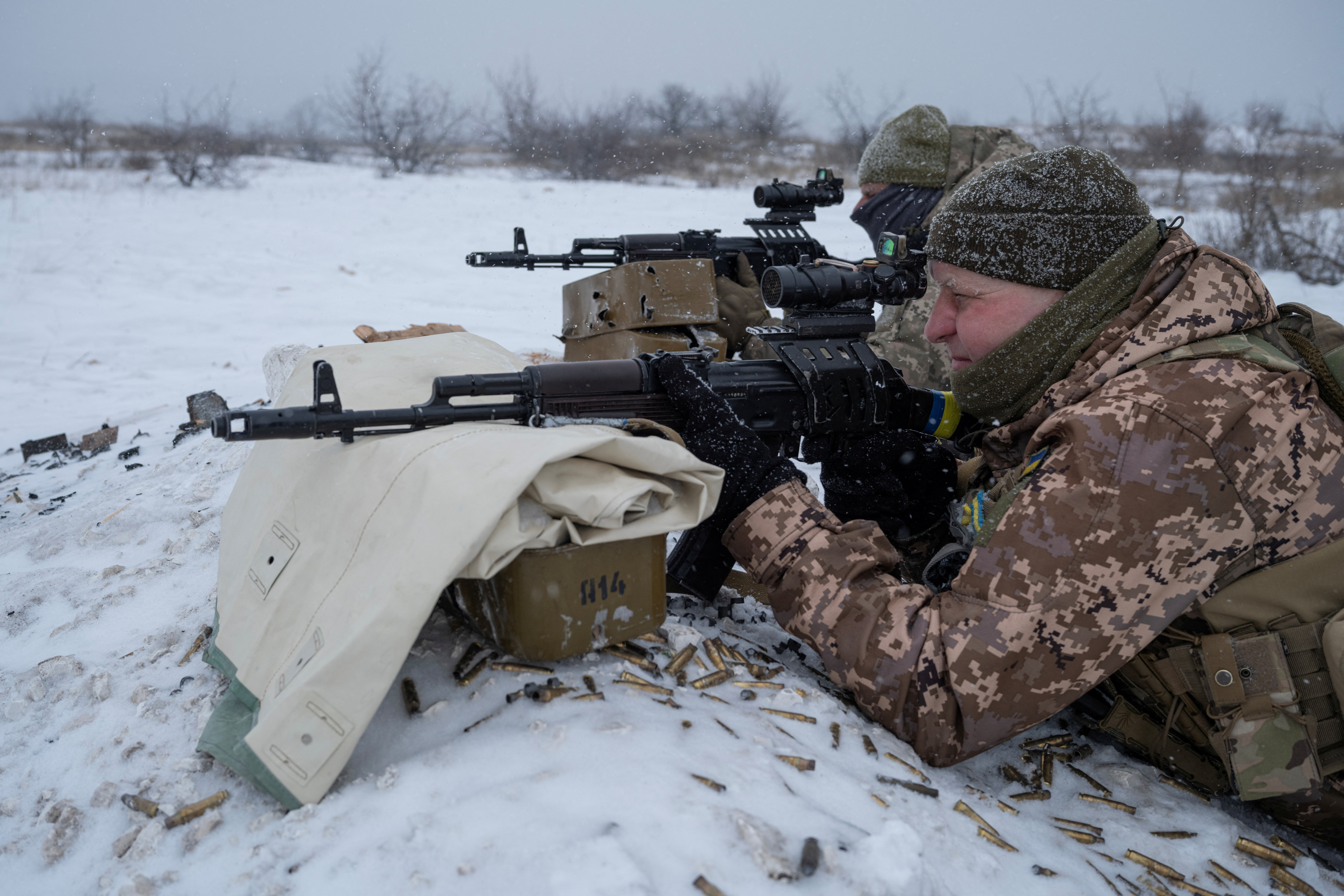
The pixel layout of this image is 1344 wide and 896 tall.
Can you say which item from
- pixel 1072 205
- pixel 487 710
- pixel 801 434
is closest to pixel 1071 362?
pixel 1072 205

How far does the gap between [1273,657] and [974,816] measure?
2.47 ft

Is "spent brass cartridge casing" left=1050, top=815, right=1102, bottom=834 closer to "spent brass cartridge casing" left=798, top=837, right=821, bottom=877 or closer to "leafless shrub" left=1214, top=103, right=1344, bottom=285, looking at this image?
"spent brass cartridge casing" left=798, top=837, right=821, bottom=877

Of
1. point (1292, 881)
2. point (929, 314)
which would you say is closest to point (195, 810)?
point (1292, 881)

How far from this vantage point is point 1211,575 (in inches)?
68.4

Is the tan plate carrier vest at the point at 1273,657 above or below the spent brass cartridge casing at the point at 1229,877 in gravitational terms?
above

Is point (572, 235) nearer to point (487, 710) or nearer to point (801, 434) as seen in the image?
point (801, 434)

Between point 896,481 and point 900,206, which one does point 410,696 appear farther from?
point 900,206

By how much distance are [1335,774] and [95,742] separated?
2684 millimetres

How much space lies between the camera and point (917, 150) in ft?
17.5

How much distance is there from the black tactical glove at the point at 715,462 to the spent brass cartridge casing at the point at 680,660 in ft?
0.95

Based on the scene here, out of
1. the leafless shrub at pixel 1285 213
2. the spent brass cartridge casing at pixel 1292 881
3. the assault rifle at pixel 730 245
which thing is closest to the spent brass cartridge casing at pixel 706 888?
the spent brass cartridge casing at pixel 1292 881

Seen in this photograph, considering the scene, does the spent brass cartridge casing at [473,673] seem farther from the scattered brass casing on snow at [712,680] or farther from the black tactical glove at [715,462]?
the black tactical glove at [715,462]

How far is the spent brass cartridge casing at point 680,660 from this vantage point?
1878 mm

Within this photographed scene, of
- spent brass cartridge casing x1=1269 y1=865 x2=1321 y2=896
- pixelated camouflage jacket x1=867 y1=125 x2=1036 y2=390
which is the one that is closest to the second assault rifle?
spent brass cartridge casing x1=1269 y1=865 x2=1321 y2=896
